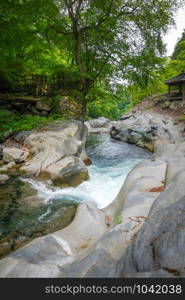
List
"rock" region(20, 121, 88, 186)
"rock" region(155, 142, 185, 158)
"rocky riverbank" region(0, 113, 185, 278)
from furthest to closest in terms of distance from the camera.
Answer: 1. "rock" region(155, 142, 185, 158)
2. "rock" region(20, 121, 88, 186)
3. "rocky riverbank" region(0, 113, 185, 278)

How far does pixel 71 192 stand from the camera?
5832 millimetres

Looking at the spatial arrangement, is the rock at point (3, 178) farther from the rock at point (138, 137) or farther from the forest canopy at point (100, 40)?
the rock at point (138, 137)

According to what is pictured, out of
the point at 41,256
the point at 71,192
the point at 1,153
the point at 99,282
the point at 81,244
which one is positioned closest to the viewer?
the point at 99,282

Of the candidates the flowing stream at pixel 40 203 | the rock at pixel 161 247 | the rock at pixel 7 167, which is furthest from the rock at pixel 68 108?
the rock at pixel 161 247

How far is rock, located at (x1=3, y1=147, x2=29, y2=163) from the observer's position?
267 inches

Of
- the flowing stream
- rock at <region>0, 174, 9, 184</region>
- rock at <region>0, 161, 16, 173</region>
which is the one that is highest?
rock at <region>0, 161, 16, 173</region>

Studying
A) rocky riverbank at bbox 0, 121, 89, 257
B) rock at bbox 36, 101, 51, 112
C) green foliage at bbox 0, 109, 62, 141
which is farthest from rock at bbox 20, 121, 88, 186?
rock at bbox 36, 101, 51, 112

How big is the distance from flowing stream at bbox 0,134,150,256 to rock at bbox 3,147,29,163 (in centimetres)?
110

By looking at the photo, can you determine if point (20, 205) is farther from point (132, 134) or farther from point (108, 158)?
point (132, 134)

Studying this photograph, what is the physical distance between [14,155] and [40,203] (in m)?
2.81

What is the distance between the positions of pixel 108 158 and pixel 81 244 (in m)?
7.58

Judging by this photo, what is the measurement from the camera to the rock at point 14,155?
22.3 feet

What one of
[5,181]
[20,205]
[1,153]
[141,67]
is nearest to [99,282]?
[20,205]

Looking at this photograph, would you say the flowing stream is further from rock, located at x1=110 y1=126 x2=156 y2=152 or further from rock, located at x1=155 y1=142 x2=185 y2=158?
rock, located at x1=110 y1=126 x2=156 y2=152
